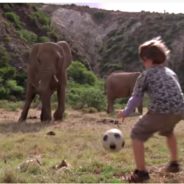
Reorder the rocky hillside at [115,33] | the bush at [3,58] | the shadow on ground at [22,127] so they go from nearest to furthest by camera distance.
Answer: the shadow on ground at [22,127] < the bush at [3,58] < the rocky hillside at [115,33]

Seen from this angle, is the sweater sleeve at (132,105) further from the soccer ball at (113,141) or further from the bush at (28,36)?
the bush at (28,36)

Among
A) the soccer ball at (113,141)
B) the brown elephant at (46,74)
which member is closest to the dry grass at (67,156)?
the soccer ball at (113,141)

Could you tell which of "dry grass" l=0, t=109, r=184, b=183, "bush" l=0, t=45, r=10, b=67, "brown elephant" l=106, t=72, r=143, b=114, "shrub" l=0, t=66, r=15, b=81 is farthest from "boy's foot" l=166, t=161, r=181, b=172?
"bush" l=0, t=45, r=10, b=67

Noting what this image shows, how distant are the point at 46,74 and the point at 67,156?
7653 mm

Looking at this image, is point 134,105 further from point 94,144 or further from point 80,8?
point 80,8

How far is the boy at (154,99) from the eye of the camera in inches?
286

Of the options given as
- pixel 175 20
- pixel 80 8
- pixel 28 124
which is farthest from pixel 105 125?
pixel 80 8

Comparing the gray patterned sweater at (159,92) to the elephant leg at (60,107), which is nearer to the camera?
the gray patterned sweater at (159,92)

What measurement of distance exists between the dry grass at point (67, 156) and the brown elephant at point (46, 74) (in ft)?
5.67

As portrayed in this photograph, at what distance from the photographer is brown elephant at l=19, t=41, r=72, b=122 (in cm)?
1747

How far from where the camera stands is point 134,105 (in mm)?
7312

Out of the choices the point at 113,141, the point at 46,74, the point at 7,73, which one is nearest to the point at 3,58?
the point at 7,73

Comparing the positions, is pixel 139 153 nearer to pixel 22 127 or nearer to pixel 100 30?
pixel 22 127

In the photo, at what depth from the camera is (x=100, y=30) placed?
7619 cm
